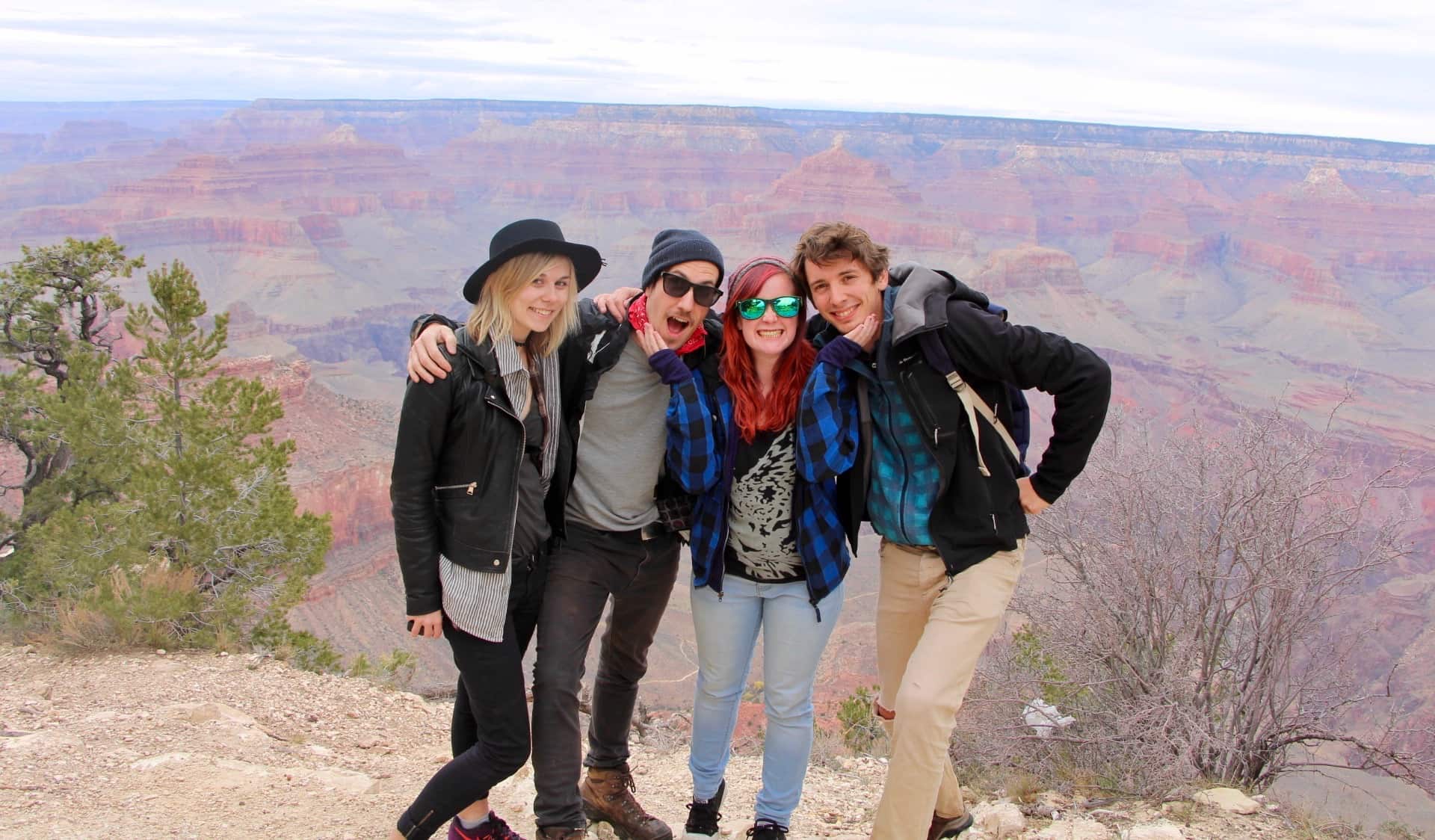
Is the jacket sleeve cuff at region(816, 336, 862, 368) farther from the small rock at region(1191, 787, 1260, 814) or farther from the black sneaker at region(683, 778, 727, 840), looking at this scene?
the small rock at region(1191, 787, 1260, 814)

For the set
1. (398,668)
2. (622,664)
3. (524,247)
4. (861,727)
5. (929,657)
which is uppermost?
(524,247)

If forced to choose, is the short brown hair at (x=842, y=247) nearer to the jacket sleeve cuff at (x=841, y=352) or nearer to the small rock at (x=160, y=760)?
the jacket sleeve cuff at (x=841, y=352)

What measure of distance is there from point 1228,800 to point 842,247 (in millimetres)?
3182

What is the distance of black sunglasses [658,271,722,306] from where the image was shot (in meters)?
3.07

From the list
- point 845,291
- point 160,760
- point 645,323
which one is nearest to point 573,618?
point 645,323

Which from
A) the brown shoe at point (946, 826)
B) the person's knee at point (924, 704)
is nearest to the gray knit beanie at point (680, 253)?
the person's knee at point (924, 704)

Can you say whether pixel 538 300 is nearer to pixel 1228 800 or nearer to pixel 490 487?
pixel 490 487

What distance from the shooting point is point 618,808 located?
3547mm

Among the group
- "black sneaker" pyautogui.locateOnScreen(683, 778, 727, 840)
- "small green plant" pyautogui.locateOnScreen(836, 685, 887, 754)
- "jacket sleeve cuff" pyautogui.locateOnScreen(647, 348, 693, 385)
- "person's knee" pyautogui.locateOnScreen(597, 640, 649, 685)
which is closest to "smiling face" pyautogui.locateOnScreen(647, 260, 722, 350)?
"jacket sleeve cuff" pyautogui.locateOnScreen(647, 348, 693, 385)

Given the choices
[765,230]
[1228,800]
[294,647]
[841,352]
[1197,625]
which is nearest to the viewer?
[841,352]

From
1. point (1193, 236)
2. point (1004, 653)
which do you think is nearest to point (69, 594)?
point (1004, 653)

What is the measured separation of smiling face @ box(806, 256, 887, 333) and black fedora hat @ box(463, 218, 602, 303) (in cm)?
73

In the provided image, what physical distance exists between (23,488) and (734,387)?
10.7 m

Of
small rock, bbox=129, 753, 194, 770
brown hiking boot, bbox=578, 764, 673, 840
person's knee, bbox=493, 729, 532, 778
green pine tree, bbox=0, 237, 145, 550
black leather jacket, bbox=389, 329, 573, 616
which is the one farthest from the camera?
green pine tree, bbox=0, 237, 145, 550
